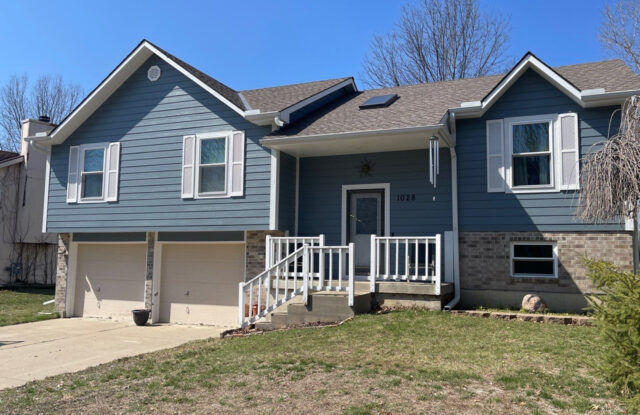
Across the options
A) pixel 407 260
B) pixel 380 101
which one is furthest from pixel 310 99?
pixel 407 260

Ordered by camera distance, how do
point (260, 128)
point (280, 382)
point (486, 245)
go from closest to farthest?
point (280, 382) → point (486, 245) → point (260, 128)

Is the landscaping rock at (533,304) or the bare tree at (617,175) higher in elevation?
the bare tree at (617,175)

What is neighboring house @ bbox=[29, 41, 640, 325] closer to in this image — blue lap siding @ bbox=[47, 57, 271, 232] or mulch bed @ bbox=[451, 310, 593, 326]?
blue lap siding @ bbox=[47, 57, 271, 232]

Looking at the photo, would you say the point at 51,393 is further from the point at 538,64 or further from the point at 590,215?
the point at 538,64

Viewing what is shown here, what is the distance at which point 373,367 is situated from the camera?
624 cm

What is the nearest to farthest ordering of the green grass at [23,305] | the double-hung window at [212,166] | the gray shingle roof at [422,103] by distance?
the gray shingle roof at [422,103], the double-hung window at [212,166], the green grass at [23,305]

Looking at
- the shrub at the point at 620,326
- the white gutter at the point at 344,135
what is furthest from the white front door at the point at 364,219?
the shrub at the point at 620,326

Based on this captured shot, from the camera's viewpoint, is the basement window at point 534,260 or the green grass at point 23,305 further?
the green grass at point 23,305

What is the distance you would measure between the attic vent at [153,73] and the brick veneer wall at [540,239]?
28.1 ft

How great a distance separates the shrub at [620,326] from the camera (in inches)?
176

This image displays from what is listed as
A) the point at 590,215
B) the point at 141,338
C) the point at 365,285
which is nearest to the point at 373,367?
the point at 365,285

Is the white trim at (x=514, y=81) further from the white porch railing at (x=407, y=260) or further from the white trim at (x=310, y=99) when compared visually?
the white trim at (x=310, y=99)

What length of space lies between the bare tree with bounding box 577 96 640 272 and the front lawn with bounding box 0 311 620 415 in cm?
195

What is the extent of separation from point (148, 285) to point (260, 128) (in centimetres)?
518
